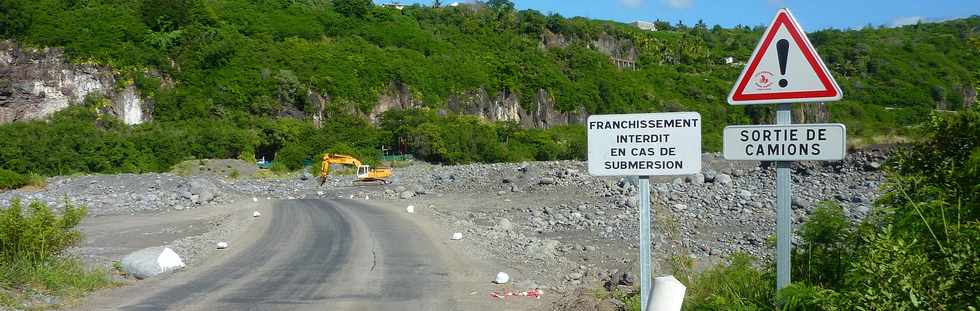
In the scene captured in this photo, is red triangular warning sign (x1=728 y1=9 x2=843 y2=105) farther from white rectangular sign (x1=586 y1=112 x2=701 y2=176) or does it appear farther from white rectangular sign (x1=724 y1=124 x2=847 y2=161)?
white rectangular sign (x1=586 y1=112 x2=701 y2=176)

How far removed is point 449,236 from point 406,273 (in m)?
5.25

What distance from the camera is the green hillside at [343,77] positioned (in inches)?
2744

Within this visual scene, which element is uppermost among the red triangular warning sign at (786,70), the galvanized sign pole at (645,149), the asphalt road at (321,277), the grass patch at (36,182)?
the red triangular warning sign at (786,70)

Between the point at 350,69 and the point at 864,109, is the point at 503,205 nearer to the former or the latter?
the point at 864,109

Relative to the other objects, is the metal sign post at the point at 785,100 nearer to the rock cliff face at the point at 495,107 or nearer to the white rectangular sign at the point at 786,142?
the white rectangular sign at the point at 786,142

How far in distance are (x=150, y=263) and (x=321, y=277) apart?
249 centimetres

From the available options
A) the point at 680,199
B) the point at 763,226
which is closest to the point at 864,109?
the point at 680,199

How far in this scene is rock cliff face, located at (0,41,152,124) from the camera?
73688 millimetres

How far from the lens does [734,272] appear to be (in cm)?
645

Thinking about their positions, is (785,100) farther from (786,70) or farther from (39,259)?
(39,259)

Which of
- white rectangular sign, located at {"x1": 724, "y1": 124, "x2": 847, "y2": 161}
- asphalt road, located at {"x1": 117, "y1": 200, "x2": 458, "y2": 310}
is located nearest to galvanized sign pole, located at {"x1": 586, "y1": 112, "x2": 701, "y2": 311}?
white rectangular sign, located at {"x1": 724, "y1": 124, "x2": 847, "y2": 161}

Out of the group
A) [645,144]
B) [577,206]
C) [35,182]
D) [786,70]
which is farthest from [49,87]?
[786,70]

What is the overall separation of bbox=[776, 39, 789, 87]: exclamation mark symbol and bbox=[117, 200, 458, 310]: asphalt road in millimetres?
4645

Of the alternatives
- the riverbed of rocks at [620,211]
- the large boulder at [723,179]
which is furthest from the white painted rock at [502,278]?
the large boulder at [723,179]
